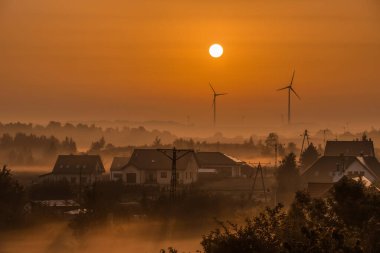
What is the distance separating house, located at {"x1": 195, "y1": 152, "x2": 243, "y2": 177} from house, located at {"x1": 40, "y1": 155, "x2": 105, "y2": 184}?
1503 cm

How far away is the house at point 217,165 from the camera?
170750mm

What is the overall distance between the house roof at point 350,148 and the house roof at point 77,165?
3468 centimetres

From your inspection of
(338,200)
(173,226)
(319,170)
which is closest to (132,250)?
(173,226)

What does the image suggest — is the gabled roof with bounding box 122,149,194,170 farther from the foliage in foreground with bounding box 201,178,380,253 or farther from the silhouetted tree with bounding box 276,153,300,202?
the foliage in foreground with bounding box 201,178,380,253

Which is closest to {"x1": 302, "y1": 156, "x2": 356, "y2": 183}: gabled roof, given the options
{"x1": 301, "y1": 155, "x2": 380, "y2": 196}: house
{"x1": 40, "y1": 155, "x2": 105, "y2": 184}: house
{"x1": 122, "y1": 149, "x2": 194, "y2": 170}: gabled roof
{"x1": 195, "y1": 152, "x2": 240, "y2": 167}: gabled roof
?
{"x1": 301, "y1": 155, "x2": 380, "y2": 196}: house

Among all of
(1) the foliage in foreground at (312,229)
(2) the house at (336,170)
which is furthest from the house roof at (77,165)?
(1) the foliage in foreground at (312,229)

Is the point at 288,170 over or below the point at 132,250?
over

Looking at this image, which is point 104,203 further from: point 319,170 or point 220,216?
point 319,170

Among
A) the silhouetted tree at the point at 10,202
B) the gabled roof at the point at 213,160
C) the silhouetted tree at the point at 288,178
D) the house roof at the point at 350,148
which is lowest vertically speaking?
the silhouetted tree at the point at 10,202

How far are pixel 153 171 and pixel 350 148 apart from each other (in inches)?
1329

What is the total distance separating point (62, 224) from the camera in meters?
105

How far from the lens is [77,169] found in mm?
168625

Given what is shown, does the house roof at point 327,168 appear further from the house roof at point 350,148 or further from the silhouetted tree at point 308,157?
the silhouetted tree at point 308,157

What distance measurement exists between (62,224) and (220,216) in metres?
16.0
